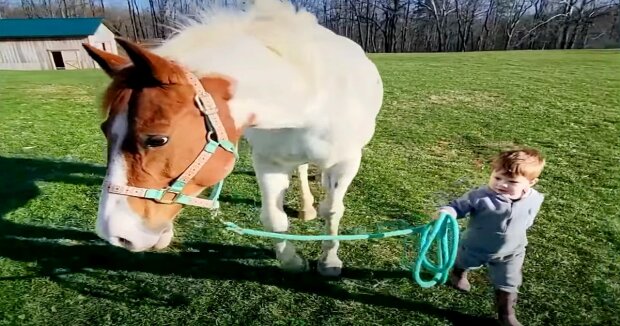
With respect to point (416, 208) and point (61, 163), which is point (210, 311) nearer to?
point (416, 208)

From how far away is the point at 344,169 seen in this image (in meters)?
2.36

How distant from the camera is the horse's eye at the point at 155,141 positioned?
1.27 metres

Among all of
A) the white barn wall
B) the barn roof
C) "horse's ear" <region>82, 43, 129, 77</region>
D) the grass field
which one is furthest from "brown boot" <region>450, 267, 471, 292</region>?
the barn roof

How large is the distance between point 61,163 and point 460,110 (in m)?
6.22

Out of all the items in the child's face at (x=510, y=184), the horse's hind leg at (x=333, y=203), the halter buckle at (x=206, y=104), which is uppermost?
the halter buckle at (x=206, y=104)

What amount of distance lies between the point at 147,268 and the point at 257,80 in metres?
1.65

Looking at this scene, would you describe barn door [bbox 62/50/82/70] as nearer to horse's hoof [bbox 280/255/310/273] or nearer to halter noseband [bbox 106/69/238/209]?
horse's hoof [bbox 280/255/310/273]

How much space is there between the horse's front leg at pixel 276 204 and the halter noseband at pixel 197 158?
0.71 m

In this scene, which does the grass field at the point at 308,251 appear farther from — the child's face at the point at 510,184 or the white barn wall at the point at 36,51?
the white barn wall at the point at 36,51

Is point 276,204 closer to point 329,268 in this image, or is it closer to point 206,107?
point 329,268

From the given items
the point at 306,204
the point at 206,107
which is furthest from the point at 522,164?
the point at 306,204

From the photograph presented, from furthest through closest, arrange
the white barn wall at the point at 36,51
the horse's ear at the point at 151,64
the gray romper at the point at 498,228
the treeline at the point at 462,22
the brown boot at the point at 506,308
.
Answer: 1. the treeline at the point at 462,22
2. the white barn wall at the point at 36,51
3. the brown boot at the point at 506,308
4. the gray romper at the point at 498,228
5. the horse's ear at the point at 151,64

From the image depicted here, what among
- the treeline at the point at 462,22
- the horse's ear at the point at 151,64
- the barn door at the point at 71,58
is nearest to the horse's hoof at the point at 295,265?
the horse's ear at the point at 151,64

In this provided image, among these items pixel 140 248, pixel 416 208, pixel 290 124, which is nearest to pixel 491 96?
pixel 416 208
